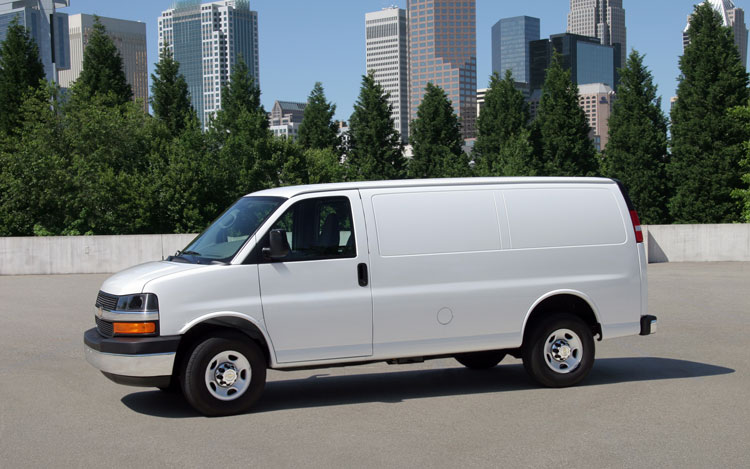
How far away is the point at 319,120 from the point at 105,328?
6607 cm

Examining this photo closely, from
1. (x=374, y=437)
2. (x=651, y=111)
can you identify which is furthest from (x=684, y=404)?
(x=651, y=111)

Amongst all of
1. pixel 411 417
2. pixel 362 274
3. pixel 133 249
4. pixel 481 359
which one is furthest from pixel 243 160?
pixel 411 417

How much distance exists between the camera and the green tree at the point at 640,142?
51719mm

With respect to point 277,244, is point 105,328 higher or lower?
lower

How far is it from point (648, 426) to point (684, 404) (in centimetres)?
101

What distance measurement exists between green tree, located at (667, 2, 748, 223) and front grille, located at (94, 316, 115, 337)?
4475cm

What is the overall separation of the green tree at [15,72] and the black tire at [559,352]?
53344 millimetres

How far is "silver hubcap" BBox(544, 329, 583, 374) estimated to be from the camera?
8484mm

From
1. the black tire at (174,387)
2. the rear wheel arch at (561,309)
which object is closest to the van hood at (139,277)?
the black tire at (174,387)

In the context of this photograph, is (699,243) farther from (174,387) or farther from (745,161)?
(174,387)

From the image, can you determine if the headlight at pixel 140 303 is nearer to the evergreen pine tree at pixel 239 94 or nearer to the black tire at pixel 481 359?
the black tire at pixel 481 359

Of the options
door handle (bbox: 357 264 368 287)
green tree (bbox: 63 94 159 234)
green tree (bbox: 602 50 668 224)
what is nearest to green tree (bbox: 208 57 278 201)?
green tree (bbox: 63 94 159 234)

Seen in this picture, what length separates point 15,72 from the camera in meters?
57.2

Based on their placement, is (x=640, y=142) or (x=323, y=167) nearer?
(x=640, y=142)
